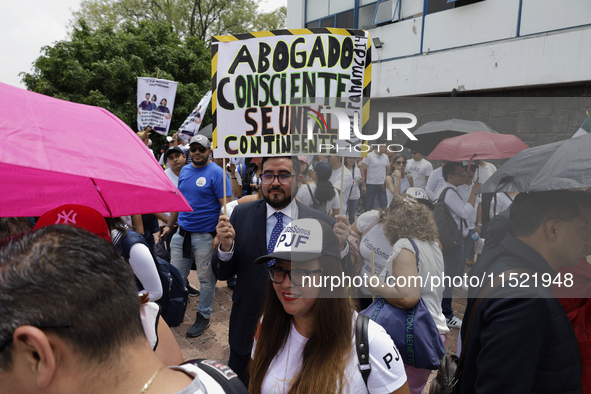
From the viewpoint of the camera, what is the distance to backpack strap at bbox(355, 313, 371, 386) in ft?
4.67

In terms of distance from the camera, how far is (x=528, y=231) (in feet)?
4.84

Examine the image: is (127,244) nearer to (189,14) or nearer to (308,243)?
(308,243)

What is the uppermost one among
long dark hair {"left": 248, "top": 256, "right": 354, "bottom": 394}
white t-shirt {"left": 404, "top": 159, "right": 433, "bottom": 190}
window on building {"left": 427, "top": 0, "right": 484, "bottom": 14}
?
window on building {"left": 427, "top": 0, "right": 484, "bottom": 14}

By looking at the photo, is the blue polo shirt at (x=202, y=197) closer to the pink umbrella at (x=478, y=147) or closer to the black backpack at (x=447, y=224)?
the black backpack at (x=447, y=224)

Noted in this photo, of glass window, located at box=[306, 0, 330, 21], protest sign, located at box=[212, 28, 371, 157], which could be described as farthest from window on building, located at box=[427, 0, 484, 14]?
protest sign, located at box=[212, 28, 371, 157]

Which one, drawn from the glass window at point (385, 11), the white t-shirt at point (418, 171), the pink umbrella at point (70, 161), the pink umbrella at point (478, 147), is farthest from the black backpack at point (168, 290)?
the glass window at point (385, 11)

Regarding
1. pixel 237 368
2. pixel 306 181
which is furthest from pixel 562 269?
pixel 237 368

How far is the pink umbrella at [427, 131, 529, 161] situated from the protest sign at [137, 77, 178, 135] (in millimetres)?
8153

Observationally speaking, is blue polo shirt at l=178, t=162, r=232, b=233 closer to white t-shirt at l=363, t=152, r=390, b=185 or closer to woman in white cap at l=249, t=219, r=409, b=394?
woman in white cap at l=249, t=219, r=409, b=394

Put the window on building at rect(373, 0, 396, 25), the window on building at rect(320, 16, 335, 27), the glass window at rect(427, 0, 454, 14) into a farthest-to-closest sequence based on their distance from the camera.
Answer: the window on building at rect(320, 16, 335, 27), the window on building at rect(373, 0, 396, 25), the glass window at rect(427, 0, 454, 14)

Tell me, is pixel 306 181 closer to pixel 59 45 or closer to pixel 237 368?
pixel 237 368

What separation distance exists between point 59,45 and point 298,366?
21.5 meters

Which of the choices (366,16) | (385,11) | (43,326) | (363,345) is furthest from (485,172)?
(366,16)

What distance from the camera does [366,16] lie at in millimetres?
10977
